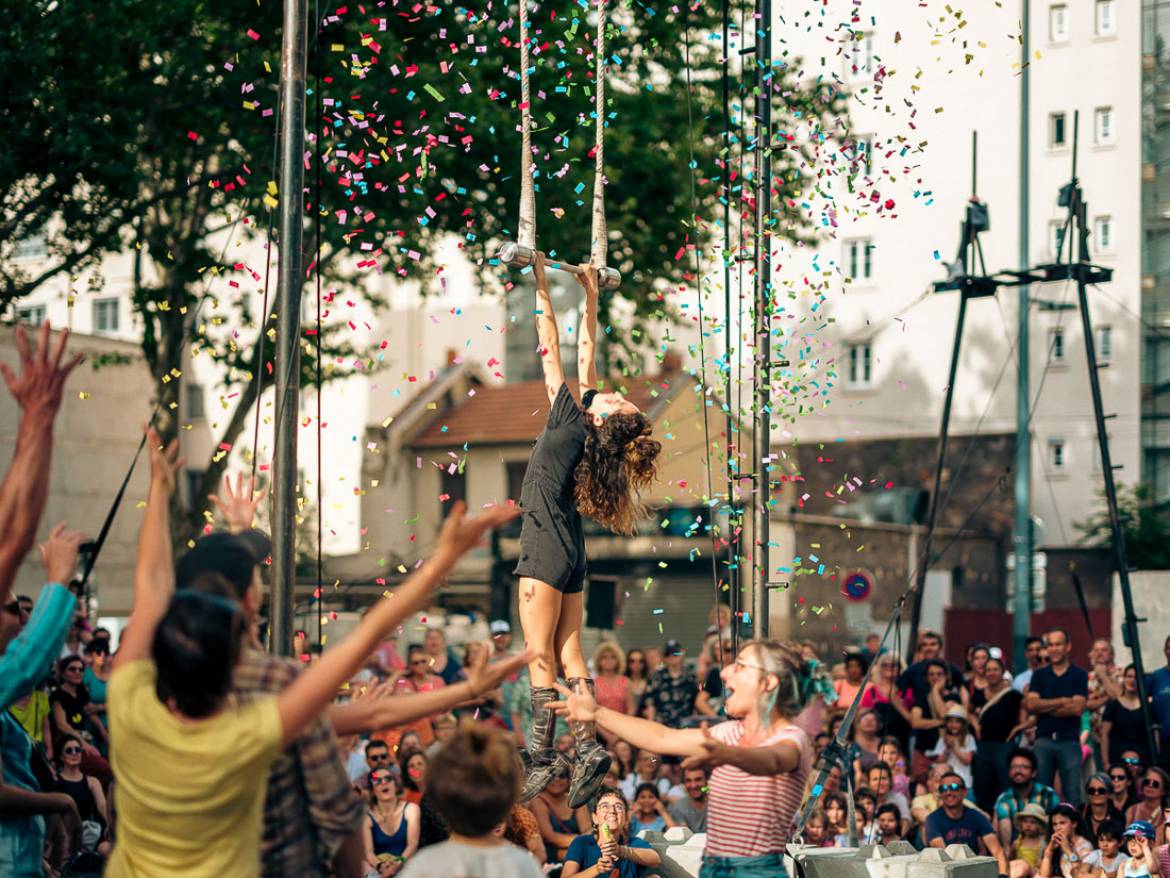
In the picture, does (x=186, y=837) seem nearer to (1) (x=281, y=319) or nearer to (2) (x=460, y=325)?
(1) (x=281, y=319)

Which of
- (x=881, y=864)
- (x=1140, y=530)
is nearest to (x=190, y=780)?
(x=881, y=864)

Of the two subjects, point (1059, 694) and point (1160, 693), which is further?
point (1160, 693)

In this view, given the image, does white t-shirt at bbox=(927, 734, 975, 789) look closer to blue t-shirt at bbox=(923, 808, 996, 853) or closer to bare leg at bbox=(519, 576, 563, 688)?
blue t-shirt at bbox=(923, 808, 996, 853)

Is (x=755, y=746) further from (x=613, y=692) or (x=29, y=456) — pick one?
(x=613, y=692)

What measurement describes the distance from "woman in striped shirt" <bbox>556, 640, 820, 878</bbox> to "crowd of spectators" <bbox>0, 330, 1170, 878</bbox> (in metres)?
0.07

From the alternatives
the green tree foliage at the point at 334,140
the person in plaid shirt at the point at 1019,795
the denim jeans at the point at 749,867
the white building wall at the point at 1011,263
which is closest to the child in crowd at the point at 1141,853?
the person in plaid shirt at the point at 1019,795

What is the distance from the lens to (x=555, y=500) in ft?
21.6

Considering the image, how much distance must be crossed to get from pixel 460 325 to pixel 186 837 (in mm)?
35989

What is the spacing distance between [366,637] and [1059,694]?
8.65m

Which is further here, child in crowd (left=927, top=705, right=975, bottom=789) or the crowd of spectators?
child in crowd (left=927, top=705, right=975, bottom=789)

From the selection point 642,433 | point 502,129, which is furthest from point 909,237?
point 642,433

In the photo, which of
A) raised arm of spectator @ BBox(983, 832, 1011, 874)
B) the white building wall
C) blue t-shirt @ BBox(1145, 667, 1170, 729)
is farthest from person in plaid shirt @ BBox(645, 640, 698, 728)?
the white building wall

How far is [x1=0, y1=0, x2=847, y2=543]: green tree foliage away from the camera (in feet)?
48.8

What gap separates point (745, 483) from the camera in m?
9.26
